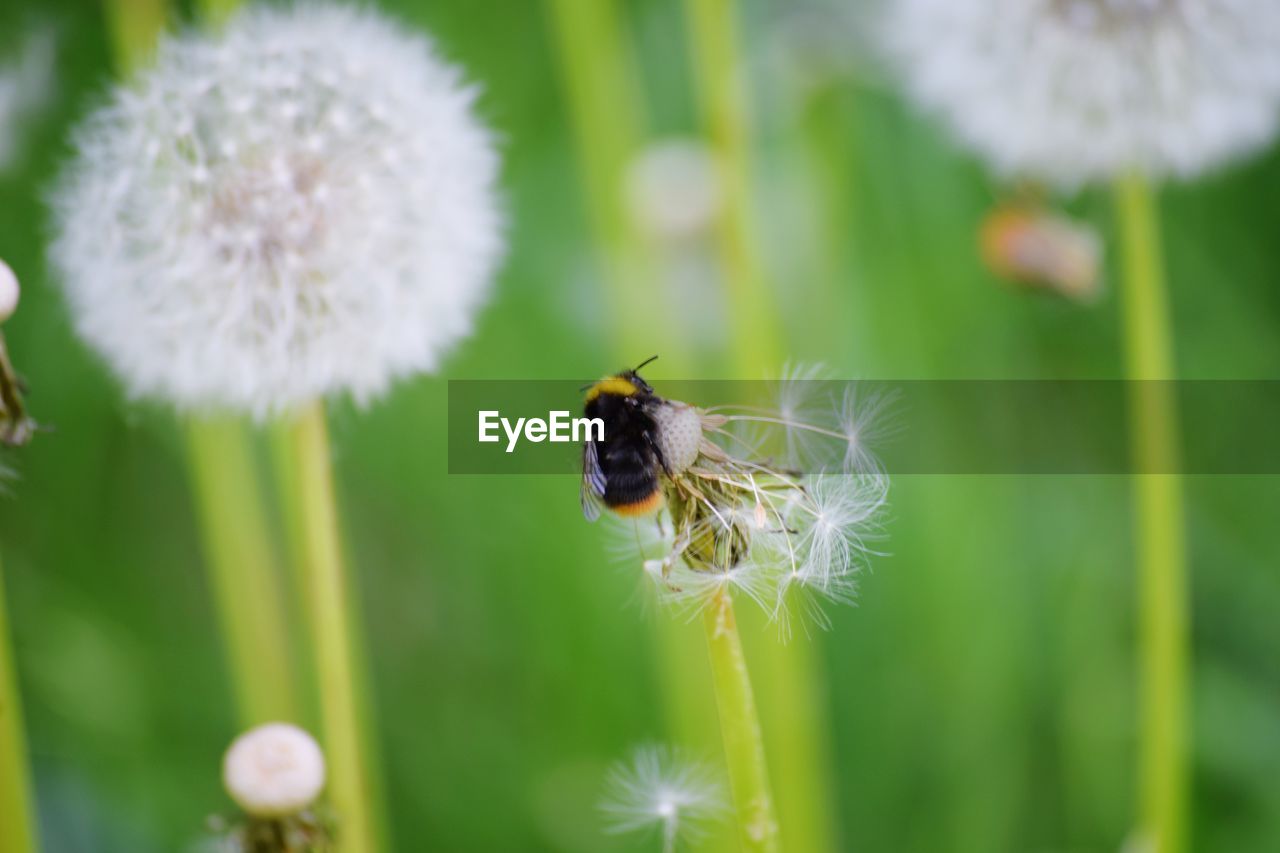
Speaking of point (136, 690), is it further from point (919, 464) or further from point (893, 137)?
point (893, 137)

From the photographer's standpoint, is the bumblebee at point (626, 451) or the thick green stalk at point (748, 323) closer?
→ the bumblebee at point (626, 451)

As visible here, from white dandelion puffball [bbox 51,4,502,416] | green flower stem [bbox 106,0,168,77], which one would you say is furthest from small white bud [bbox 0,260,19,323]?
green flower stem [bbox 106,0,168,77]

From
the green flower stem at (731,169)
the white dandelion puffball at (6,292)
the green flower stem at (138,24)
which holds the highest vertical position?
the green flower stem at (138,24)

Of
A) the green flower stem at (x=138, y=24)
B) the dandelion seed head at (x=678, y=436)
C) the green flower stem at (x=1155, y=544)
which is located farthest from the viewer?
the green flower stem at (x=138, y=24)

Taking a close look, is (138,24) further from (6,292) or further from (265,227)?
(6,292)

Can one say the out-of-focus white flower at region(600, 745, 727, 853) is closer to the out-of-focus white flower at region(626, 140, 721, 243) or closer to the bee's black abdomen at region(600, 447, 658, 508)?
the bee's black abdomen at region(600, 447, 658, 508)

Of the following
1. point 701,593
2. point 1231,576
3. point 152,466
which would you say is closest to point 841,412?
point 701,593

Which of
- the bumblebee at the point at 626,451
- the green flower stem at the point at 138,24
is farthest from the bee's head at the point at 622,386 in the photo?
the green flower stem at the point at 138,24

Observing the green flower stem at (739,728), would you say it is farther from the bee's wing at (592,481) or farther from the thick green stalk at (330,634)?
the thick green stalk at (330,634)
